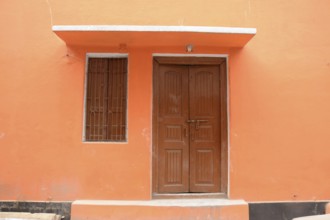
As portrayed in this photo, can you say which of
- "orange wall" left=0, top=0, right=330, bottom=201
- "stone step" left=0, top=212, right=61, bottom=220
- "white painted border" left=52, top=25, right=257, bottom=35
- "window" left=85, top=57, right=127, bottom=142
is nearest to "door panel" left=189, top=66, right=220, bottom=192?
"orange wall" left=0, top=0, right=330, bottom=201

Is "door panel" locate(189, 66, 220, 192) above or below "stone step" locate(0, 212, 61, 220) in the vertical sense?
above

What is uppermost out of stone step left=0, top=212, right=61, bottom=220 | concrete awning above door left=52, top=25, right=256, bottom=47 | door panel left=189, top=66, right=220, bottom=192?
concrete awning above door left=52, top=25, right=256, bottom=47

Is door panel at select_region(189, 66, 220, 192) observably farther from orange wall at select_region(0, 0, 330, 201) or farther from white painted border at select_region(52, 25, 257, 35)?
white painted border at select_region(52, 25, 257, 35)

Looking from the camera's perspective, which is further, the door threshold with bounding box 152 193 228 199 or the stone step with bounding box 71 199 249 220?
the door threshold with bounding box 152 193 228 199

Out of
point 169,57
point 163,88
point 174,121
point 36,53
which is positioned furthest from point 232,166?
point 36,53

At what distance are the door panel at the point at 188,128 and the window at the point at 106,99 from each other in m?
0.65

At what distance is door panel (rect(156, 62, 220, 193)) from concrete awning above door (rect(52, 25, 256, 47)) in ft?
1.96

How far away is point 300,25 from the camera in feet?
19.2

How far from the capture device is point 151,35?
5215 mm

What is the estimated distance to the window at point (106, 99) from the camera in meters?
5.79

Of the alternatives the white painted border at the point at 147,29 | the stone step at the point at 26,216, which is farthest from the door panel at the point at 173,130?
the stone step at the point at 26,216

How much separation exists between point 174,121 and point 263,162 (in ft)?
5.52

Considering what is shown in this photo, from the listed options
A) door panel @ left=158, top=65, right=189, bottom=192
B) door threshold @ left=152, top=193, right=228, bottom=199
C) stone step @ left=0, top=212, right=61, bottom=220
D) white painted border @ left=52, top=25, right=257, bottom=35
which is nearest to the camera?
white painted border @ left=52, top=25, right=257, bottom=35

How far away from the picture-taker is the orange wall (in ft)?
18.3
